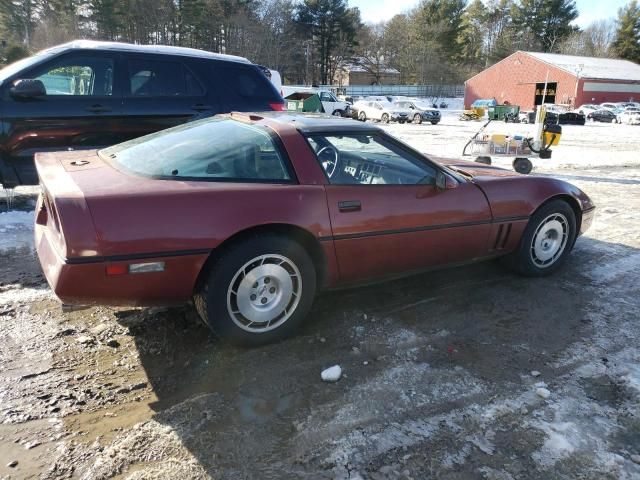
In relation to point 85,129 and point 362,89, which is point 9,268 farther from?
point 362,89

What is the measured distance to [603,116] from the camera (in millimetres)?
37062

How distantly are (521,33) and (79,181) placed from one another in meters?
84.2

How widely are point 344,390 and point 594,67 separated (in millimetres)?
58727

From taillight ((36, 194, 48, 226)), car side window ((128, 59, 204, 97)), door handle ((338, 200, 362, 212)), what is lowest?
taillight ((36, 194, 48, 226))

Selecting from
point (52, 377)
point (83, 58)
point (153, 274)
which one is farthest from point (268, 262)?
point (83, 58)

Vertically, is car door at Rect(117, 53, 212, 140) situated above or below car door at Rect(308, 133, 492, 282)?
above

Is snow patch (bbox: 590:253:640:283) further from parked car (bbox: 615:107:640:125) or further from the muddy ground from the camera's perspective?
parked car (bbox: 615:107:640:125)

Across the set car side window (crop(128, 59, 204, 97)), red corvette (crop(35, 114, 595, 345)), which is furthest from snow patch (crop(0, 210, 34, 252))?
car side window (crop(128, 59, 204, 97))

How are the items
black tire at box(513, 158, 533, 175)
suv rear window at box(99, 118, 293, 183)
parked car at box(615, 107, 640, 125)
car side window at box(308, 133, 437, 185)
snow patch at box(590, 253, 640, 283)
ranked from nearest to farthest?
suv rear window at box(99, 118, 293, 183)
car side window at box(308, 133, 437, 185)
snow patch at box(590, 253, 640, 283)
black tire at box(513, 158, 533, 175)
parked car at box(615, 107, 640, 125)

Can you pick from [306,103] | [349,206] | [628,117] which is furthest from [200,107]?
[628,117]

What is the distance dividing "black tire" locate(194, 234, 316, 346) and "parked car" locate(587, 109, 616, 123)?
40.9 metres

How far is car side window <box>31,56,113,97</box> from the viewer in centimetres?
529

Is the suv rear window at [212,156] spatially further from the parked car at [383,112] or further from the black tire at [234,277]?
the parked car at [383,112]

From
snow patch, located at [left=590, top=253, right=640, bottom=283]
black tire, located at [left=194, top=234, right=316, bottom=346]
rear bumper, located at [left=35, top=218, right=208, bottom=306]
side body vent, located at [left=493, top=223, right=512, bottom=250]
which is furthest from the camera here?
snow patch, located at [left=590, top=253, right=640, bottom=283]
